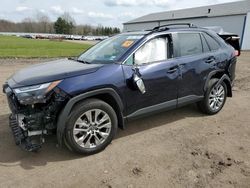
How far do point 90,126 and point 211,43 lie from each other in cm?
310

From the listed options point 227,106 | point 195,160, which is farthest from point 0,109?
point 227,106

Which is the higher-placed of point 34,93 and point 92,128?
point 34,93

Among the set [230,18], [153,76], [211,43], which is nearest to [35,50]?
[211,43]

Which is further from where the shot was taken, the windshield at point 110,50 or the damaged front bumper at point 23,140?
the windshield at point 110,50

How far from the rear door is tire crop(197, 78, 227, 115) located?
21 cm

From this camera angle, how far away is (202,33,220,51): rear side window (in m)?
5.05

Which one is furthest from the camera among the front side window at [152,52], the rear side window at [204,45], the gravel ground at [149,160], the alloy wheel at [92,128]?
the rear side window at [204,45]

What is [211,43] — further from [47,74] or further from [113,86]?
[47,74]

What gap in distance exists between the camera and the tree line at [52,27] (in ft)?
318

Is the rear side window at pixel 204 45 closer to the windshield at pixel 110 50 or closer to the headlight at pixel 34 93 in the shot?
the windshield at pixel 110 50

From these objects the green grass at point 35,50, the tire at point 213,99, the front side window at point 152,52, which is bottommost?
the green grass at point 35,50

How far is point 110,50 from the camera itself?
171 inches

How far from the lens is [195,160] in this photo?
11.4 ft

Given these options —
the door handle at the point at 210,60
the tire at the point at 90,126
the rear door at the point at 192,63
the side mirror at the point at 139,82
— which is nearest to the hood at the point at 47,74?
the tire at the point at 90,126
